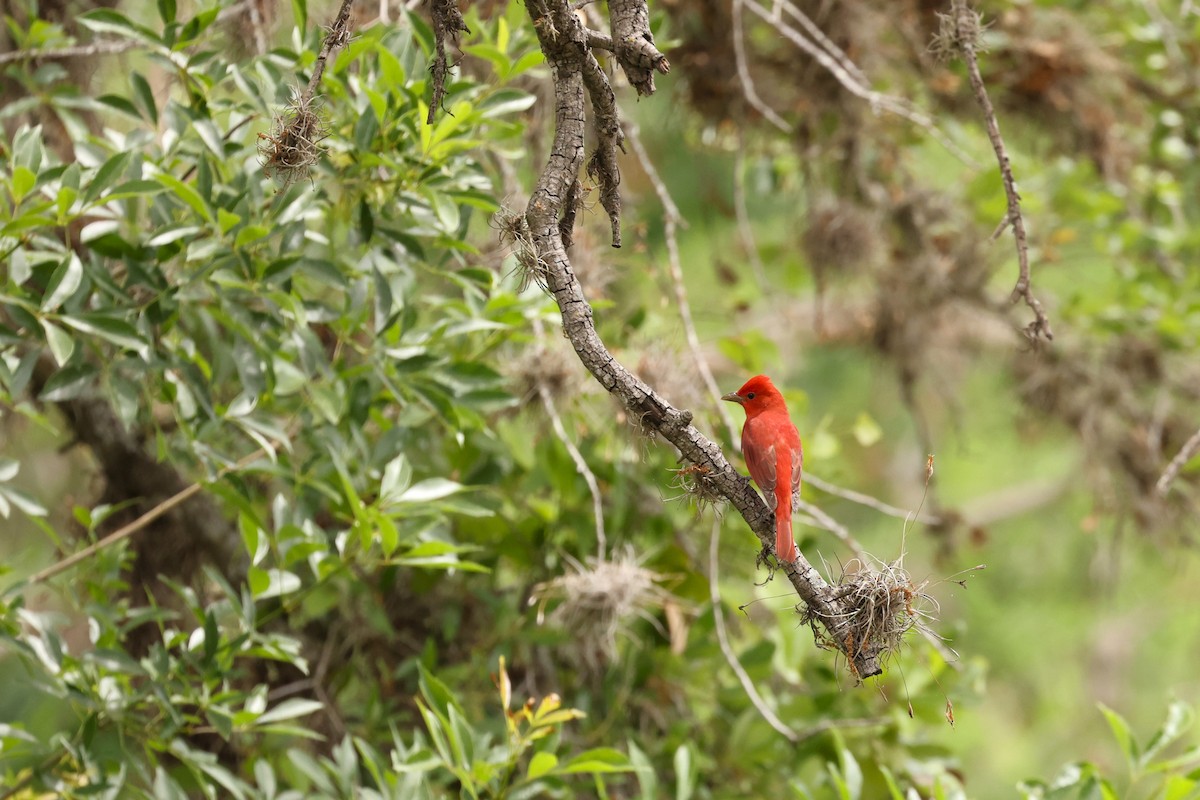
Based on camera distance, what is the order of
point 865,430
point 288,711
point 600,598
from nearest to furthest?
point 288,711 → point 600,598 → point 865,430

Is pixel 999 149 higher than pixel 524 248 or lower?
lower

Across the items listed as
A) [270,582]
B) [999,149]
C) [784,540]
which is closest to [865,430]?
[999,149]

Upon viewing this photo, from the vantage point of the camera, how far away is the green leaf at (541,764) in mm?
2521

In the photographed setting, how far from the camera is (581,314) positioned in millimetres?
1571

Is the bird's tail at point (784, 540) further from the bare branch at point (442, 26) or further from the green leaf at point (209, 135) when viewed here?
the green leaf at point (209, 135)

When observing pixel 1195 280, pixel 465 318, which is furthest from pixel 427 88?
pixel 1195 280

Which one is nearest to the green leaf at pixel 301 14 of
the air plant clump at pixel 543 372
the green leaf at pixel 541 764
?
the air plant clump at pixel 543 372

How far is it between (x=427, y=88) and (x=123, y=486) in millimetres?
1747

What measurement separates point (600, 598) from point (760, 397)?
793 mm

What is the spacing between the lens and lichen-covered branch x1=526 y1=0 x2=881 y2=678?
62.1 inches

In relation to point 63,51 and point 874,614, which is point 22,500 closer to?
point 63,51

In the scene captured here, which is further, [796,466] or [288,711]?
[288,711]

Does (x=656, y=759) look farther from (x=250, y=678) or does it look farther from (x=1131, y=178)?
(x=1131, y=178)

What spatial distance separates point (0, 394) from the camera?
7.72 ft
